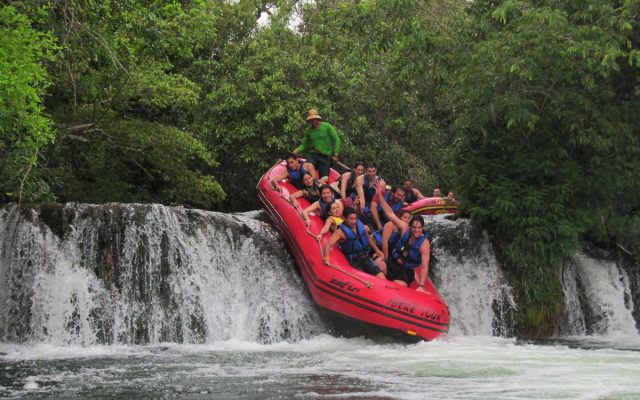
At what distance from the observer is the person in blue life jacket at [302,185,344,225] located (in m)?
13.6

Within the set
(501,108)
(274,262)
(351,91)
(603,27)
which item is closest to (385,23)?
(501,108)

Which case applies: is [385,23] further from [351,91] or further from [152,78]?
[351,91]

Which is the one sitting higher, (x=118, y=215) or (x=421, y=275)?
(x=118, y=215)

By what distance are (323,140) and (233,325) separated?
3.67 meters

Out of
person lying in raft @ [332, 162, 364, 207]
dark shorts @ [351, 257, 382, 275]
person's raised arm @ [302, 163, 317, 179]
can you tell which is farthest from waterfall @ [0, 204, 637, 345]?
person lying in raft @ [332, 162, 364, 207]

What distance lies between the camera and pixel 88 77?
16984 millimetres

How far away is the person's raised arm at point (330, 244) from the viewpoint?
12.8 meters

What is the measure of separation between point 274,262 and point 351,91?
10.5m

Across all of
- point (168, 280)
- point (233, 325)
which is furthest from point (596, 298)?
point (168, 280)

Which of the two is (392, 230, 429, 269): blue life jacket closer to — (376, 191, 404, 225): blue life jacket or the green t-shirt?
(376, 191, 404, 225): blue life jacket

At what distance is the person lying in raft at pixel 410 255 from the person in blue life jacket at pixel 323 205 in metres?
1.01

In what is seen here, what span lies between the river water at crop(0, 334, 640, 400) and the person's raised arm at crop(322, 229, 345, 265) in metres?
1.10

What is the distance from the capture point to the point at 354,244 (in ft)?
42.5

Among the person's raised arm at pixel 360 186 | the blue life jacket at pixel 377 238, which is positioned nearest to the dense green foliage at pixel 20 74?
the blue life jacket at pixel 377 238
